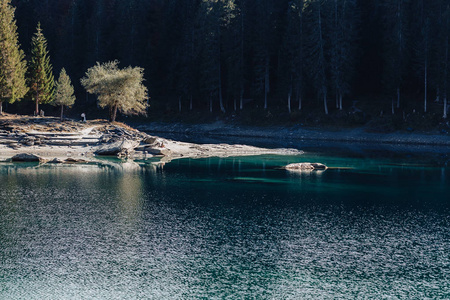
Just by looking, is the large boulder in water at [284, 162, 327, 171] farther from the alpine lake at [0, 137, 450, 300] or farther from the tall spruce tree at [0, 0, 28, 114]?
the tall spruce tree at [0, 0, 28, 114]

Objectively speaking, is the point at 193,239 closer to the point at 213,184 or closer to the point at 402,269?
the point at 402,269

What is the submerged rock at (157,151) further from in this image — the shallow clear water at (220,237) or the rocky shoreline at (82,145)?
the shallow clear water at (220,237)

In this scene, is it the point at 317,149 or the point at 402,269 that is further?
the point at 317,149

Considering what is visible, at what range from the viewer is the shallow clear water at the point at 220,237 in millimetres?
20719

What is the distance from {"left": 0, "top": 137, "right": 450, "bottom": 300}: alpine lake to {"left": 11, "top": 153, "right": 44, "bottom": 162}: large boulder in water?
749 centimetres

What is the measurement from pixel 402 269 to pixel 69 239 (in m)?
16.8

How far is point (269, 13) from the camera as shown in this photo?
349 ft

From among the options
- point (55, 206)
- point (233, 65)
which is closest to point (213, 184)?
point (55, 206)

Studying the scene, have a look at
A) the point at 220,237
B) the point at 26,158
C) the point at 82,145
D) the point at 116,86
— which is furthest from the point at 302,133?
the point at 220,237

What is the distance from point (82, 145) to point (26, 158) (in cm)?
1098

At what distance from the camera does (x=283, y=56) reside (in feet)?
341

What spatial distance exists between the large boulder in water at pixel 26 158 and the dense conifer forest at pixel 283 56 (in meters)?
55.3

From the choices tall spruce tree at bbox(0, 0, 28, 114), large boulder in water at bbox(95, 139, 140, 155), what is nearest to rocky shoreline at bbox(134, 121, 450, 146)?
tall spruce tree at bbox(0, 0, 28, 114)

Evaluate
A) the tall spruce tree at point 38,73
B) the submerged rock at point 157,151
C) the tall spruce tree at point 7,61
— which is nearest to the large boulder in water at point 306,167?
the submerged rock at point 157,151
